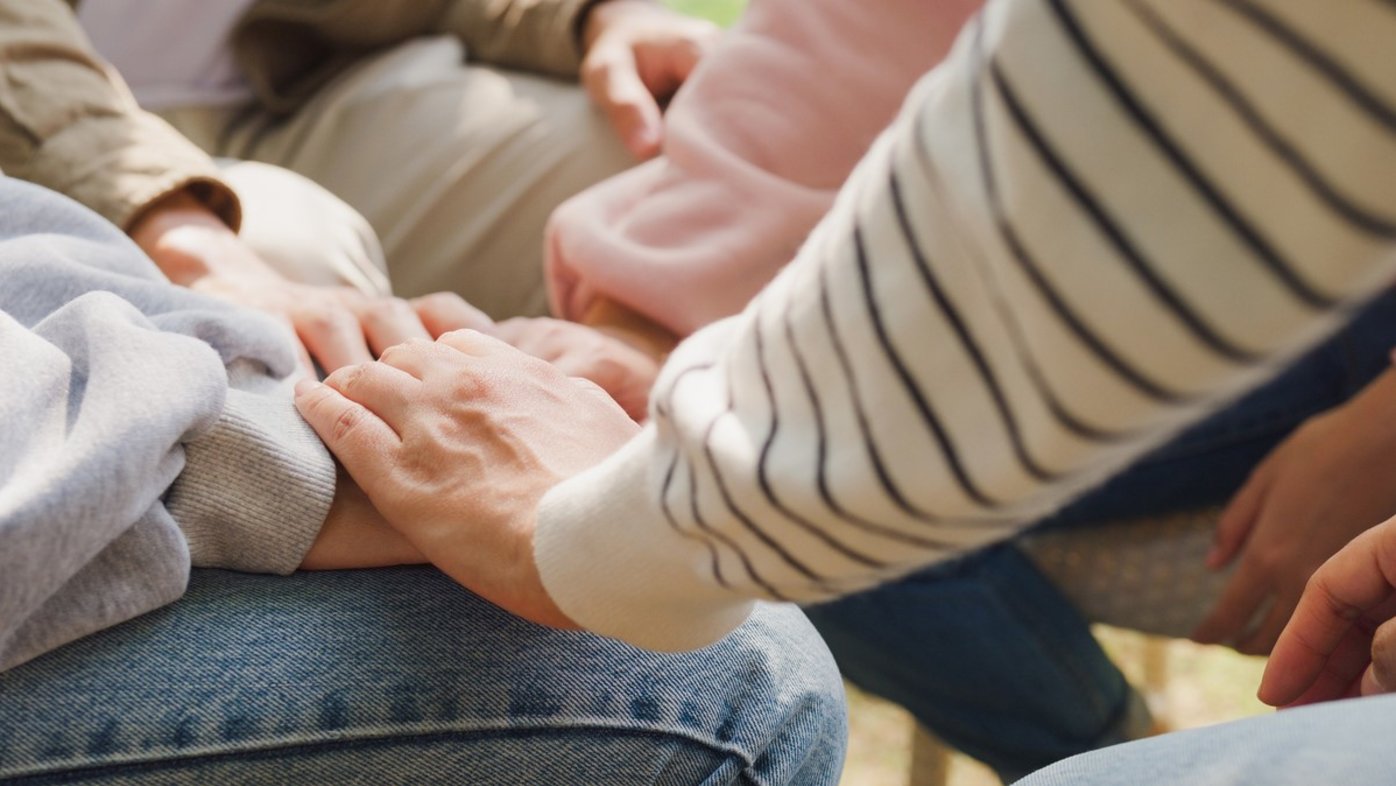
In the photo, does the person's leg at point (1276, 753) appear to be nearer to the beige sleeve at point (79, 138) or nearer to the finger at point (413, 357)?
the finger at point (413, 357)

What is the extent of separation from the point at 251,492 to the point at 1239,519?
0.60 metres

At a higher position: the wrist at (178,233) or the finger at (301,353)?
the finger at (301,353)

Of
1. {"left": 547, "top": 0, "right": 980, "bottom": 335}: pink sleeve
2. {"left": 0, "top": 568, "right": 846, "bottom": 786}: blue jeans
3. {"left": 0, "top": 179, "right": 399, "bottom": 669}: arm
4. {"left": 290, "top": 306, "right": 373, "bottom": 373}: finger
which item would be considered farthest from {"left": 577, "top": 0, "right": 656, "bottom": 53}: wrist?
{"left": 0, "top": 568, "right": 846, "bottom": 786}: blue jeans

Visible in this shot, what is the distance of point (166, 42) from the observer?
102 centimetres

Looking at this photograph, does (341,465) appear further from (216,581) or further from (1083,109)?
(1083,109)

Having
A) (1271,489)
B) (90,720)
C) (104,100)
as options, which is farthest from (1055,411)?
(104,100)

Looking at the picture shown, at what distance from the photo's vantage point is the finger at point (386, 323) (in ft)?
2.34

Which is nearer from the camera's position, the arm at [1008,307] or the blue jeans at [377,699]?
the arm at [1008,307]

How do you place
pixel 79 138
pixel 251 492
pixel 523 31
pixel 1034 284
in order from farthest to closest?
pixel 523 31
pixel 79 138
pixel 251 492
pixel 1034 284

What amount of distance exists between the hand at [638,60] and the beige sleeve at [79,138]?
1.05 ft

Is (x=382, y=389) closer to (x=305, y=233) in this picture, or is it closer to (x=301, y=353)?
(x=301, y=353)

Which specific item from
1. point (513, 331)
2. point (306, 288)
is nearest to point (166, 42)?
point (306, 288)

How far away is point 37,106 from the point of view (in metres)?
0.79

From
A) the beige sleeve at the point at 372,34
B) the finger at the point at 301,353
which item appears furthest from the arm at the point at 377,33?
the finger at the point at 301,353
